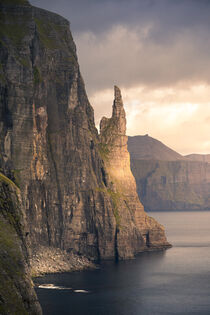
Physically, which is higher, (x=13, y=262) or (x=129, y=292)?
(x=13, y=262)

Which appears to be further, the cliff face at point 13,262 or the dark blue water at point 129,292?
the dark blue water at point 129,292

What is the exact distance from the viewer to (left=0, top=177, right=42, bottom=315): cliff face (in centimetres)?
10694

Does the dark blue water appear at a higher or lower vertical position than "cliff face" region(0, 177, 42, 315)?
lower

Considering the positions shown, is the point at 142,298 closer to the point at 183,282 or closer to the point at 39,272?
the point at 183,282

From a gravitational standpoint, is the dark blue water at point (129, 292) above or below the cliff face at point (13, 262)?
below

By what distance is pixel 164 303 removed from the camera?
151125 mm

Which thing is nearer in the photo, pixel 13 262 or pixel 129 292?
pixel 13 262

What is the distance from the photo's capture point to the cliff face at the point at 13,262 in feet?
351

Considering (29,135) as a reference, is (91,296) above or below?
below

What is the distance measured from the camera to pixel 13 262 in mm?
116250

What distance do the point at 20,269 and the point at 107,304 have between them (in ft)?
123

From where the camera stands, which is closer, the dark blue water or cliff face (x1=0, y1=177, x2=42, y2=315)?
cliff face (x1=0, y1=177, x2=42, y2=315)

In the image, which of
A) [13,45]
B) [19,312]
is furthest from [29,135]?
[19,312]

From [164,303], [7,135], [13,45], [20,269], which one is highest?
[13,45]
